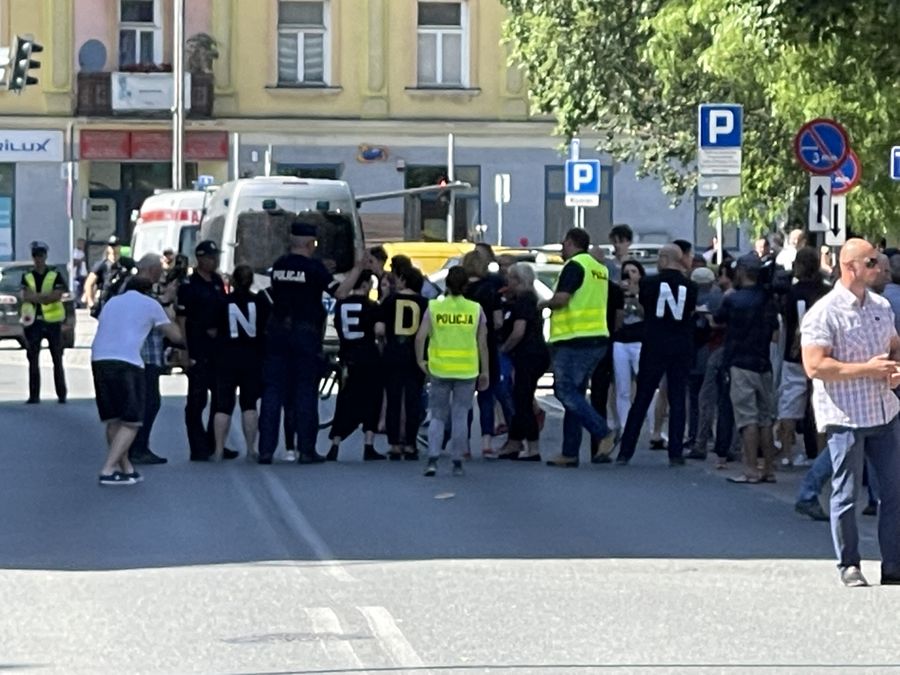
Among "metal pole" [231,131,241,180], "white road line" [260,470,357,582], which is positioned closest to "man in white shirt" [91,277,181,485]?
"white road line" [260,470,357,582]

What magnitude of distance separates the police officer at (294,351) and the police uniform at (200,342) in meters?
0.51

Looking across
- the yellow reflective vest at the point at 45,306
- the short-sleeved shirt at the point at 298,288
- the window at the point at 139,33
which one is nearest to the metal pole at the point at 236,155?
the window at the point at 139,33

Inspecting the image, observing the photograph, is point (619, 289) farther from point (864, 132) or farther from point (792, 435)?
point (864, 132)

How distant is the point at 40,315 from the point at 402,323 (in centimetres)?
884

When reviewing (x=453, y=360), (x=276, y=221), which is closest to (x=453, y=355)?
(x=453, y=360)

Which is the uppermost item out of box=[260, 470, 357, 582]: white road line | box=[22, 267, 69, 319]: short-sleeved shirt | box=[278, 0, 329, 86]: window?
box=[278, 0, 329, 86]: window

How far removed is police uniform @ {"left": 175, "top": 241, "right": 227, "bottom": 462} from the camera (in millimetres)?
20781

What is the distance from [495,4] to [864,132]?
2883 centimetres

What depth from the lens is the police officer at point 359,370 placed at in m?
21.0

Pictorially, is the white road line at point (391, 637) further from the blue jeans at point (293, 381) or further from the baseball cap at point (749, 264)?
the blue jeans at point (293, 381)

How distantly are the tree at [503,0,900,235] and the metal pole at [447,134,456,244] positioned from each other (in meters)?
3.69

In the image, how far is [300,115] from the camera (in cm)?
5597

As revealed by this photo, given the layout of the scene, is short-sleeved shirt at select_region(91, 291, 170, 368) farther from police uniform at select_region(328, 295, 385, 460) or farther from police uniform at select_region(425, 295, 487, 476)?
police uniform at select_region(328, 295, 385, 460)

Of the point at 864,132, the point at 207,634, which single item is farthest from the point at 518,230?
the point at 207,634
